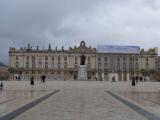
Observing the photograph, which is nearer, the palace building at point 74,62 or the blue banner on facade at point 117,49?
the blue banner on facade at point 117,49

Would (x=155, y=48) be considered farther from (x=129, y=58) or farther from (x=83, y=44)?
(x=83, y=44)

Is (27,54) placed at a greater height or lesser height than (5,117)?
greater

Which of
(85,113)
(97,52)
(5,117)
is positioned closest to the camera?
(5,117)

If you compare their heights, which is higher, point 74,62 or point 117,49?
point 117,49

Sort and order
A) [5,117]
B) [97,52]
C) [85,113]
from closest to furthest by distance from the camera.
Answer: [5,117] < [85,113] < [97,52]

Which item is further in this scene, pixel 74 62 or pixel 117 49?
pixel 74 62

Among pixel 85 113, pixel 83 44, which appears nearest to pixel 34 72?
pixel 83 44

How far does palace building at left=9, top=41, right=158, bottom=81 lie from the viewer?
155 metres

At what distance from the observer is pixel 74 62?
157500 millimetres

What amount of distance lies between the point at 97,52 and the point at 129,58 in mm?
13318

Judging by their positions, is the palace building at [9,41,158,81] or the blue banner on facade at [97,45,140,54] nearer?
the blue banner on facade at [97,45,140,54]

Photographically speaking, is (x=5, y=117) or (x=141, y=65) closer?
(x=5, y=117)

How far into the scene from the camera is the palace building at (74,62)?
509 feet

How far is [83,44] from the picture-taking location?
518 ft
